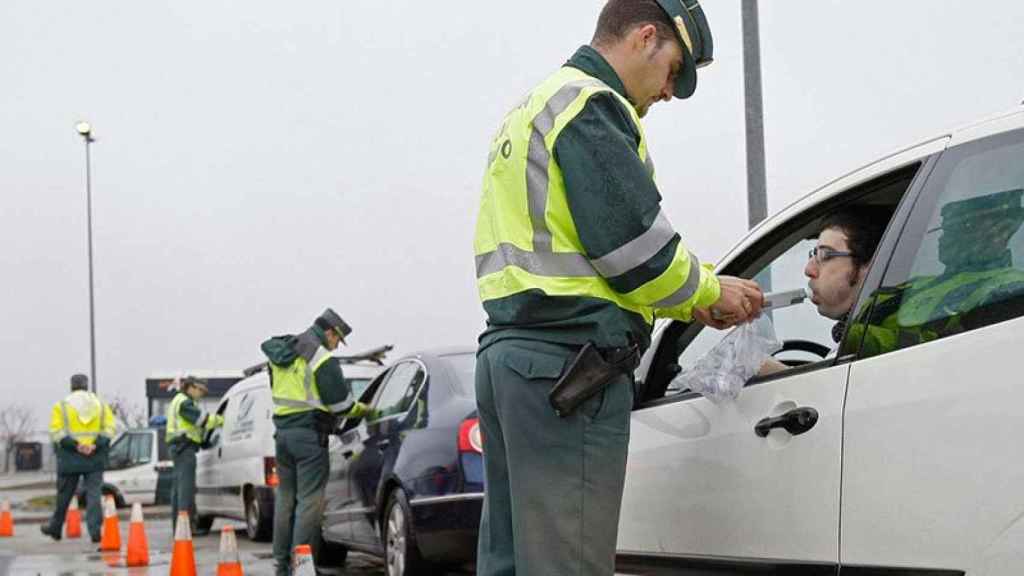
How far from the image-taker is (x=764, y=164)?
8711 mm

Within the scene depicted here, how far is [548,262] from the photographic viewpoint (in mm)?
2904

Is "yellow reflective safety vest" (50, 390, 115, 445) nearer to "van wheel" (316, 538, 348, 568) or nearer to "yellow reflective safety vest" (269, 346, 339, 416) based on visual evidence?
"van wheel" (316, 538, 348, 568)

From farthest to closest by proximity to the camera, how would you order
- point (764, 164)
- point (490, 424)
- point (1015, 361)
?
point (764, 164)
point (490, 424)
point (1015, 361)

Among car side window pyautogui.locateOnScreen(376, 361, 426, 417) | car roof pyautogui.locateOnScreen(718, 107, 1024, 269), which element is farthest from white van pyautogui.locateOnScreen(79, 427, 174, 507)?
car roof pyautogui.locateOnScreen(718, 107, 1024, 269)

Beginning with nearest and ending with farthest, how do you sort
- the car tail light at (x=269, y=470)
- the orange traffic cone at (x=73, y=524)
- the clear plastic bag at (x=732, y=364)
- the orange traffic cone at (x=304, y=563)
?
the clear plastic bag at (x=732, y=364) < the orange traffic cone at (x=304, y=563) < the car tail light at (x=269, y=470) < the orange traffic cone at (x=73, y=524)

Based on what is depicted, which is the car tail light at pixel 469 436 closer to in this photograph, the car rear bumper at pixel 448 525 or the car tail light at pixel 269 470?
the car rear bumper at pixel 448 525

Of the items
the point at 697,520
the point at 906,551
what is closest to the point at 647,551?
the point at 697,520

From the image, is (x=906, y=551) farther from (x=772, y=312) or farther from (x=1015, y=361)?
(x=772, y=312)

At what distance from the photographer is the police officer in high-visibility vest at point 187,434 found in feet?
48.2

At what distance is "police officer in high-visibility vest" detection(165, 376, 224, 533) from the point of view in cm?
1468

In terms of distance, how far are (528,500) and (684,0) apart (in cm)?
124

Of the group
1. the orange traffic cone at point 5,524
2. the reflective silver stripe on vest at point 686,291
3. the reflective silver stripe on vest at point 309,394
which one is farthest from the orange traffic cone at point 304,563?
the orange traffic cone at point 5,524

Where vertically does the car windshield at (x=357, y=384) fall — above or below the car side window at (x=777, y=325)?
below

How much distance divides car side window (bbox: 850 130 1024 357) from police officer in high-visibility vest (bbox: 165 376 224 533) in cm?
1239
